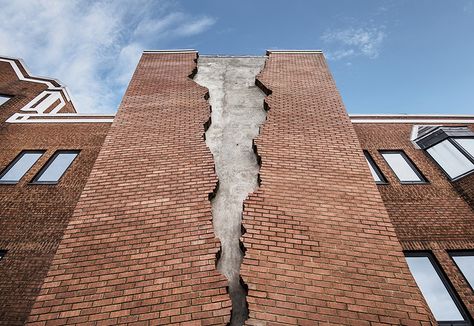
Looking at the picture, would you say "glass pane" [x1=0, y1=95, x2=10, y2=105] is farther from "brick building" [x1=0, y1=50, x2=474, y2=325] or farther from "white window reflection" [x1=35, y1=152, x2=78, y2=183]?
"white window reflection" [x1=35, y1=152, x2=78, y2=183]

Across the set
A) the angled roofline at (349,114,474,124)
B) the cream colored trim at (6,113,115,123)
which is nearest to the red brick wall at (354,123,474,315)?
the angled roofline at (349,114,474,124)

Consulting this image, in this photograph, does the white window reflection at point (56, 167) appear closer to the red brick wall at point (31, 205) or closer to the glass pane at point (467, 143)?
the red brick wall at point (31, 205)

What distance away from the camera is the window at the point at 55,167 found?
746cm

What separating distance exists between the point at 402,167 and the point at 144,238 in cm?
743

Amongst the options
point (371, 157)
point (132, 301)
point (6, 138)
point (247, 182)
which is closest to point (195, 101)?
point (247, 182)

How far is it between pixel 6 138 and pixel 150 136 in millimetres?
6846

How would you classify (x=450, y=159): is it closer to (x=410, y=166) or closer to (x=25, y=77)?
(x=410, y=166)

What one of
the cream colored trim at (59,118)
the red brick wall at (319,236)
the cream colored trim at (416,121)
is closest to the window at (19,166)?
the cream colored trim at (59,118)

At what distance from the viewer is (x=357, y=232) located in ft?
11.7

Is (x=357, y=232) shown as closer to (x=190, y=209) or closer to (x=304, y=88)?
(x=190, y=209)

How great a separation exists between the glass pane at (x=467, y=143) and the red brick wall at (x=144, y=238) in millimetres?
7955

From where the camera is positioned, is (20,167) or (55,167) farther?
(55,167)

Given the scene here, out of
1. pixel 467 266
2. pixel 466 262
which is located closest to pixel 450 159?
pixel 466 262

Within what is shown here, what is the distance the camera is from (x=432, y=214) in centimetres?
644
